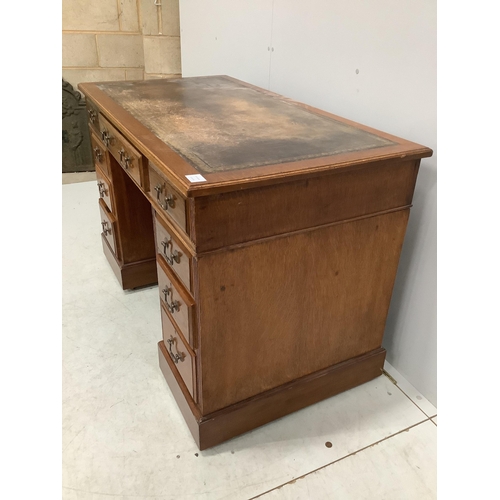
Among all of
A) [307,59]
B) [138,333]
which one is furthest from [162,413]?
[307,59]

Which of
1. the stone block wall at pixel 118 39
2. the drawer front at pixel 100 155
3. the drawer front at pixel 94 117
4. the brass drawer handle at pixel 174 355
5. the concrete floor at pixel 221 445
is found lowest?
the concrete floor at pixel 221 445

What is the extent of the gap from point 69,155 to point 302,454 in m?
Result: 2.58

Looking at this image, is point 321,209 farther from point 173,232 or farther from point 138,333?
point 138,333

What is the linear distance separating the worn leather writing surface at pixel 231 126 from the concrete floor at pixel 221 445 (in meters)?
0.79

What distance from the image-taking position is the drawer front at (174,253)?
3.47 ft

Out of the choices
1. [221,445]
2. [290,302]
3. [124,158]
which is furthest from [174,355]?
[124,158]

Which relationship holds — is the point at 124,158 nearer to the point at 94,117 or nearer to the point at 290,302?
the point at 94,117

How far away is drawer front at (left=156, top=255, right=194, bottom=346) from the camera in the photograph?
3.59 ft

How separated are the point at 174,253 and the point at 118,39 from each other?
7.69ft

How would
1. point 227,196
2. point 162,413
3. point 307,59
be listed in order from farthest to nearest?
point 307,59
point 162,413
point 227,196

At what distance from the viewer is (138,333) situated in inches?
67.1

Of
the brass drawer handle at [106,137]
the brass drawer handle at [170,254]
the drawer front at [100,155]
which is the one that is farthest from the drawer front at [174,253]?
the drawer front at [100,155]

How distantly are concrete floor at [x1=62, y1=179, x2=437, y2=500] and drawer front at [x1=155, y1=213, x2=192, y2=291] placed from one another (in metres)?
0.50

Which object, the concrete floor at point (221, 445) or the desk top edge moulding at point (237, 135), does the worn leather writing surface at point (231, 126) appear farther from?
the concrete floor at point (221, 445)
